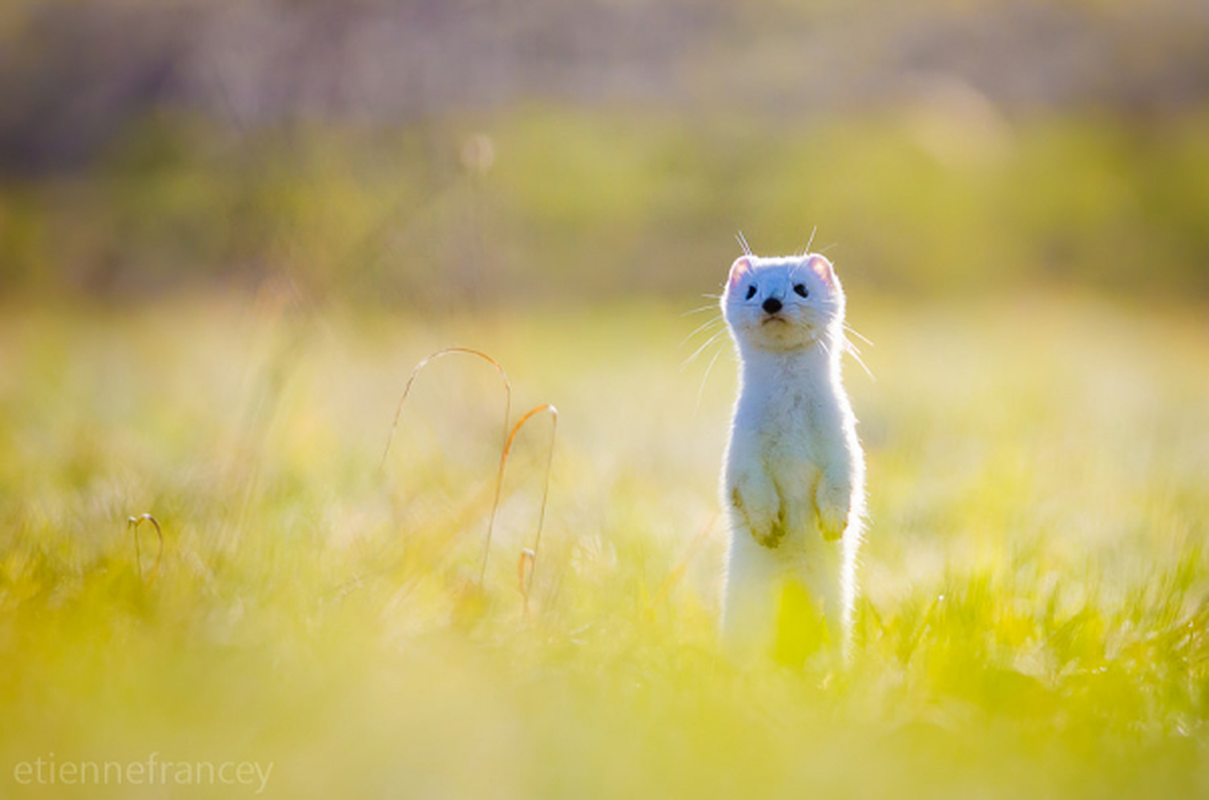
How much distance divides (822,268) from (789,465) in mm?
851

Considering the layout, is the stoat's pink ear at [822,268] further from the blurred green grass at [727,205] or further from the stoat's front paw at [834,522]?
the blurred green grass at [727,205]

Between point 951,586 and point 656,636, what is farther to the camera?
point 951,586

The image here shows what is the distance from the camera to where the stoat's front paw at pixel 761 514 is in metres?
3.28

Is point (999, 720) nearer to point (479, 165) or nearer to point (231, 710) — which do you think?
point (231, 710)

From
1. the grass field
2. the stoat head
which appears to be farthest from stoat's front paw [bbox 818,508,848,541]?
the stoat head

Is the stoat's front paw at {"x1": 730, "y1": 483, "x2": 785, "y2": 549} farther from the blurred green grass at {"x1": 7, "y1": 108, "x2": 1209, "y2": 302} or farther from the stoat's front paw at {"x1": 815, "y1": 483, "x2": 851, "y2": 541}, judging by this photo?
the blurred green grass at {"x1": 7, "y1": 108, "x2": 1209, "y2": 302}

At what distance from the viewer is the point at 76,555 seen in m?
3.31

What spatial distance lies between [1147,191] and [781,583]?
16.0 m

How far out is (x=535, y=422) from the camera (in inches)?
290

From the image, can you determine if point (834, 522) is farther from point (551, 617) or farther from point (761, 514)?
point (551, 617)

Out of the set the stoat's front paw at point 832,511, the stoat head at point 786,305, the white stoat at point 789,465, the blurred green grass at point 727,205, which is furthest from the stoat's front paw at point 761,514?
the blurred green grass at point 727,205

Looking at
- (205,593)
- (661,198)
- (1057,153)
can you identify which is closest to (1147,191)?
(1057,153)

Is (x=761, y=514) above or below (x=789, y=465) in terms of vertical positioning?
below

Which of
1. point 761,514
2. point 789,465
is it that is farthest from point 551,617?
point 789,465
